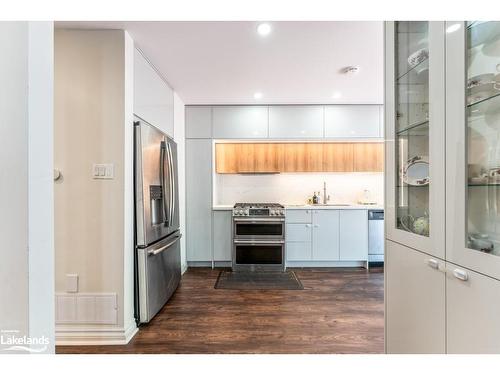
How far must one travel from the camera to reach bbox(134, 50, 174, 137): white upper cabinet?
229 cm

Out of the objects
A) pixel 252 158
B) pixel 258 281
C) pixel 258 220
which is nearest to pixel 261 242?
pixel 258 220

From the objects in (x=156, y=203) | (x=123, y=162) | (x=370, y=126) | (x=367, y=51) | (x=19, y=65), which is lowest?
(x=156, y=203)

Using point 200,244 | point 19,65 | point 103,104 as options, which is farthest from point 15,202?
point 200,244

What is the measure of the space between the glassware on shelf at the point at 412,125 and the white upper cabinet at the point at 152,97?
197cm

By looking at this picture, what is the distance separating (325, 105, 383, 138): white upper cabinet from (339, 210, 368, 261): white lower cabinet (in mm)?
1182

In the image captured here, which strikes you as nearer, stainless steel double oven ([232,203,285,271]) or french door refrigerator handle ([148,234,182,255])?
french door refrigerator handle ([148,234,182,255])

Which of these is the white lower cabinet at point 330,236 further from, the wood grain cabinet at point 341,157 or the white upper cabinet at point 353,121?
the white upper cabinet at point 353,121

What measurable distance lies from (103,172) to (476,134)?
2.24m

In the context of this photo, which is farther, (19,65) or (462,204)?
(462,204)

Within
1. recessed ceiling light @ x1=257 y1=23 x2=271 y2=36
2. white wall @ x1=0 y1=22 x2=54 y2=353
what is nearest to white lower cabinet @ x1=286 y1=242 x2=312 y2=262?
recessed ceiling light @ x1=257 y1=23 x2=271 y2=36
